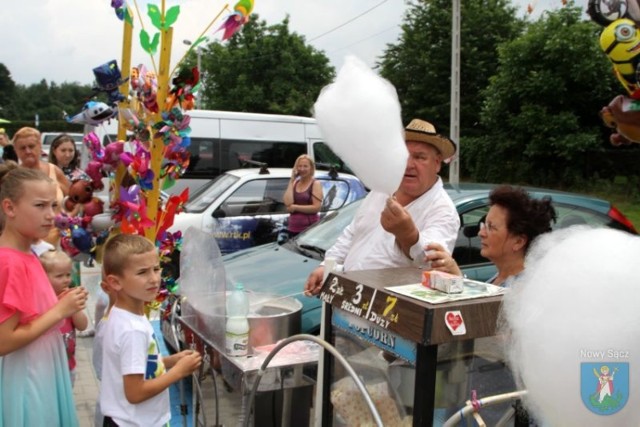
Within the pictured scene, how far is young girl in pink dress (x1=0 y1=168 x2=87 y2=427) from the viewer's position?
6.83 feet

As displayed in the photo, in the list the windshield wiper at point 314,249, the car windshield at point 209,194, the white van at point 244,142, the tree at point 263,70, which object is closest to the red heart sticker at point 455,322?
the windshield wiper at point 314,249

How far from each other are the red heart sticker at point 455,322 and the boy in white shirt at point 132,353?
44.1 inches

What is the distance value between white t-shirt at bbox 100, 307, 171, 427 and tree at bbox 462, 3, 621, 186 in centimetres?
1660

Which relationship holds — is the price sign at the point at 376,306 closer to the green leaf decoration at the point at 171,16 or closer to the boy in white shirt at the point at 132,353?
the boy in white shirt at the point at 132,353

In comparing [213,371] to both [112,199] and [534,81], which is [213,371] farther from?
[534,81]

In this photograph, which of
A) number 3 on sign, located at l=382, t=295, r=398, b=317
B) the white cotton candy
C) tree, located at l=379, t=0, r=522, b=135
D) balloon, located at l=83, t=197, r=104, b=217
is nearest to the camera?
the white cotton candy

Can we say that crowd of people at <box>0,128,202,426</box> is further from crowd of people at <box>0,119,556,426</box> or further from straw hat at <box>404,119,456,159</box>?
straw hat at <box>404,119,456,159</box>

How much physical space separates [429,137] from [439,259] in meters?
0.68

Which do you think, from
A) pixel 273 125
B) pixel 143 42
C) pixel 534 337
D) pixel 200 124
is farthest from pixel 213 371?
pixel 273 125

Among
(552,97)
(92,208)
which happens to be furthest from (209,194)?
(552,97)

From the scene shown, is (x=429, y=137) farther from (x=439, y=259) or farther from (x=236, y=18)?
(x=236, y=18)

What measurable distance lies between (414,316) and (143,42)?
188 centimetres

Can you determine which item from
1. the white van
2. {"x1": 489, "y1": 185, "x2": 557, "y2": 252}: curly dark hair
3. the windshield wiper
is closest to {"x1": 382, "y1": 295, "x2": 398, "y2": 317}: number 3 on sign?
{"x1": 489, "y1": 185, "x2": 557, "y2": 252}: curly dark hair

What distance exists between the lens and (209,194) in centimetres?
715
